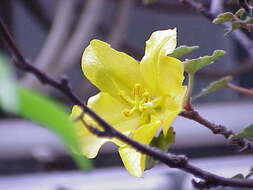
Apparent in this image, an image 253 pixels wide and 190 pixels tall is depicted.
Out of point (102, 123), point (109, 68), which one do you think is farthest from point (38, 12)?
point (102, 123)

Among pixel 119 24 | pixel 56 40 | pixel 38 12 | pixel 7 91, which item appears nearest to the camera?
pixel 7 91

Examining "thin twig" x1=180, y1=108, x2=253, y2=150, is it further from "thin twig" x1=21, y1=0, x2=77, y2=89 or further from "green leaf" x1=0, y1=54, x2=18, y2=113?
"thin twig" x1=21, y1=0, x2=77, y2=89

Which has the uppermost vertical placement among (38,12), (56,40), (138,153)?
(38,12)

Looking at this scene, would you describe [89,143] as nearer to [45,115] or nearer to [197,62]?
[197,62]

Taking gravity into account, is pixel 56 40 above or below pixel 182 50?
above

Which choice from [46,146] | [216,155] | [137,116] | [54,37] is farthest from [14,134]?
[137,116]

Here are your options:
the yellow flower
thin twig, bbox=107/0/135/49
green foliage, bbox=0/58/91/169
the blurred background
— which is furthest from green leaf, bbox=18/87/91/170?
thin twig, bbox=107/0/135/49

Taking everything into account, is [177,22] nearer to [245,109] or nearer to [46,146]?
[245,109]
